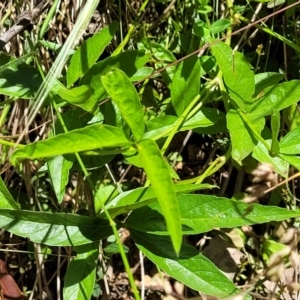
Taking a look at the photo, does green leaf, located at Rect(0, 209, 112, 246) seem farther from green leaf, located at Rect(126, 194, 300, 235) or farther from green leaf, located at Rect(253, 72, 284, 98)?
green leaf, located at Rect(253, 72, 284, 98)

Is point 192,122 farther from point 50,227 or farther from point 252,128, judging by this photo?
point 50,227

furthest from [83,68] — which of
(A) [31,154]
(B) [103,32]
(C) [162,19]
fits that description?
(C) [162,19]

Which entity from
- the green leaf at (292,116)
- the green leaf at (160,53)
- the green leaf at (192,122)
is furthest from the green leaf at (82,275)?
the green leaf at (292,116)

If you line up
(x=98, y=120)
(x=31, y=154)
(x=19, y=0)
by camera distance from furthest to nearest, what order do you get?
(x=19, y=0)
(x=98, y=120)
(x=31, y=154)

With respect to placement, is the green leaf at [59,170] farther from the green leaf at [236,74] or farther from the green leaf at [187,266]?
the green leaf at [236,74]

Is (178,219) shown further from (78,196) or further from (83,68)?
(78,196)

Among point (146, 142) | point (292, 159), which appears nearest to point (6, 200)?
point (146, 142)

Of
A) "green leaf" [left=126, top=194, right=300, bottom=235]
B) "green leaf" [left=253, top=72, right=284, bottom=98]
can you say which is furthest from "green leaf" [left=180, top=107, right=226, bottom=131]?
"green leaf" [left=126, top=194, right=300, bottom=235]
